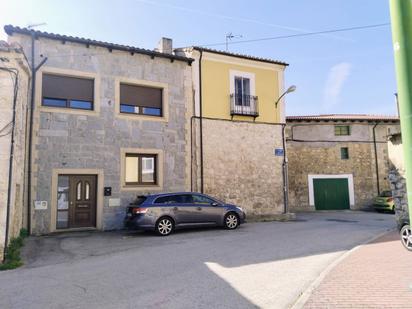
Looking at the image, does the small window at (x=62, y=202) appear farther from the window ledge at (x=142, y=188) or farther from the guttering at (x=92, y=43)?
the guttering at (x=92, y=43)

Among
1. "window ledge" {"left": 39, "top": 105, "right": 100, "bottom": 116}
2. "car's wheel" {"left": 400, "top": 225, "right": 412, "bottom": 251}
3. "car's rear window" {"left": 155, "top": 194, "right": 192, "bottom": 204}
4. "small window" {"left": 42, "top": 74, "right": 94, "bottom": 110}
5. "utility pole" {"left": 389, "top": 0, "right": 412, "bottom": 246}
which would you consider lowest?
"car's wheel" {"left": 400, "top": 225, "right": 412, "bottom": 251}

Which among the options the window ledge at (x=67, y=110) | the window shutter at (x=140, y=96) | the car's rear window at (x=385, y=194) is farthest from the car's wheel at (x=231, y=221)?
the car's rear window at (x=385, y=194)

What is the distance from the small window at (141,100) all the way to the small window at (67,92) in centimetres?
126

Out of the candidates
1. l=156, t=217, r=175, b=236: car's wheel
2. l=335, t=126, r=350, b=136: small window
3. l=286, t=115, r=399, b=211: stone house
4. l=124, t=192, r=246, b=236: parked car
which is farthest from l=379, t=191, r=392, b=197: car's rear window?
l=156, t=217, r=175, b=236: car's wheel

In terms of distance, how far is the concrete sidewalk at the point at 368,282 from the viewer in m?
4.64

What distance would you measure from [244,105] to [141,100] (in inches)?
196

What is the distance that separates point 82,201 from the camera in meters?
12.7

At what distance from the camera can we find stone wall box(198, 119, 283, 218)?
15531 mm

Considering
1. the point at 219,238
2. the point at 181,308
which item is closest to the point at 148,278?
the point at 181,308

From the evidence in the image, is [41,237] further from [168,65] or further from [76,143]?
[168,65]

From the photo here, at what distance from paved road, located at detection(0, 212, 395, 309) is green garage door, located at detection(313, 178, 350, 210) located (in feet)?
35.8

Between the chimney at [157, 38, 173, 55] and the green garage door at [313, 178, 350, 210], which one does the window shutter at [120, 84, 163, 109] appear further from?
the green garage door at [313, 178, 350, 210]

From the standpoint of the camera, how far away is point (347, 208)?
22.2m

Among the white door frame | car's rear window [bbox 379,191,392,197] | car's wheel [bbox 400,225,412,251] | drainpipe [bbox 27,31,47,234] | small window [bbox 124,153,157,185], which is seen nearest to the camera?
car's wheel [bbox 400,225,412,251]
